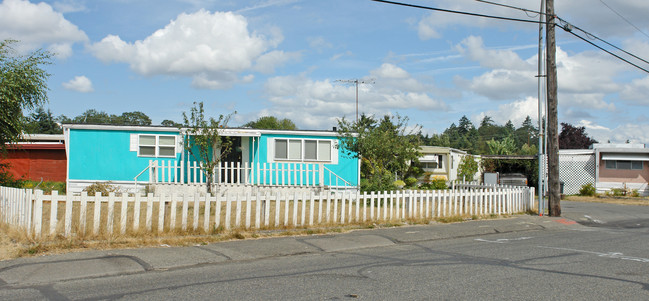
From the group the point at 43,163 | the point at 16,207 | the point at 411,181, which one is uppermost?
the point at 43,163

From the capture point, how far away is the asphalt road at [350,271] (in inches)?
267

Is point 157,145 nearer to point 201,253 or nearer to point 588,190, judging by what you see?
point 201,253

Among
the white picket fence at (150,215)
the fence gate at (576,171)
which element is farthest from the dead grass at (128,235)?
the fence gate at (576,171)

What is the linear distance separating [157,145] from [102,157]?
2.28 meters

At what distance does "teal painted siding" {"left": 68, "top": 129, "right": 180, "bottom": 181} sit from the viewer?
2209 centimetres

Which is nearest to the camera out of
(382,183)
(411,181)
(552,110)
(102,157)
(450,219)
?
(450,219)

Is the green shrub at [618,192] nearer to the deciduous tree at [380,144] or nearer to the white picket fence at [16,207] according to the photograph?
the deciduous tree at [380,144]

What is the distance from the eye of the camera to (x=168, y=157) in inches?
875

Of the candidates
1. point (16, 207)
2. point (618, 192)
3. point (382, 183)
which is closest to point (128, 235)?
point (16, 207)

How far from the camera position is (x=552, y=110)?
687 inches

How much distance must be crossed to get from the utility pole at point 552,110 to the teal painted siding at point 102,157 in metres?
15.2

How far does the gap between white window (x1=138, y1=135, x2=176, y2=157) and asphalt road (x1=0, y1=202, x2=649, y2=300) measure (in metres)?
12.5

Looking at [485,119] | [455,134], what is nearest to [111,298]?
[455,134]

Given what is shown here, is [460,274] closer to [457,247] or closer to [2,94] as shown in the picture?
[457,247]
